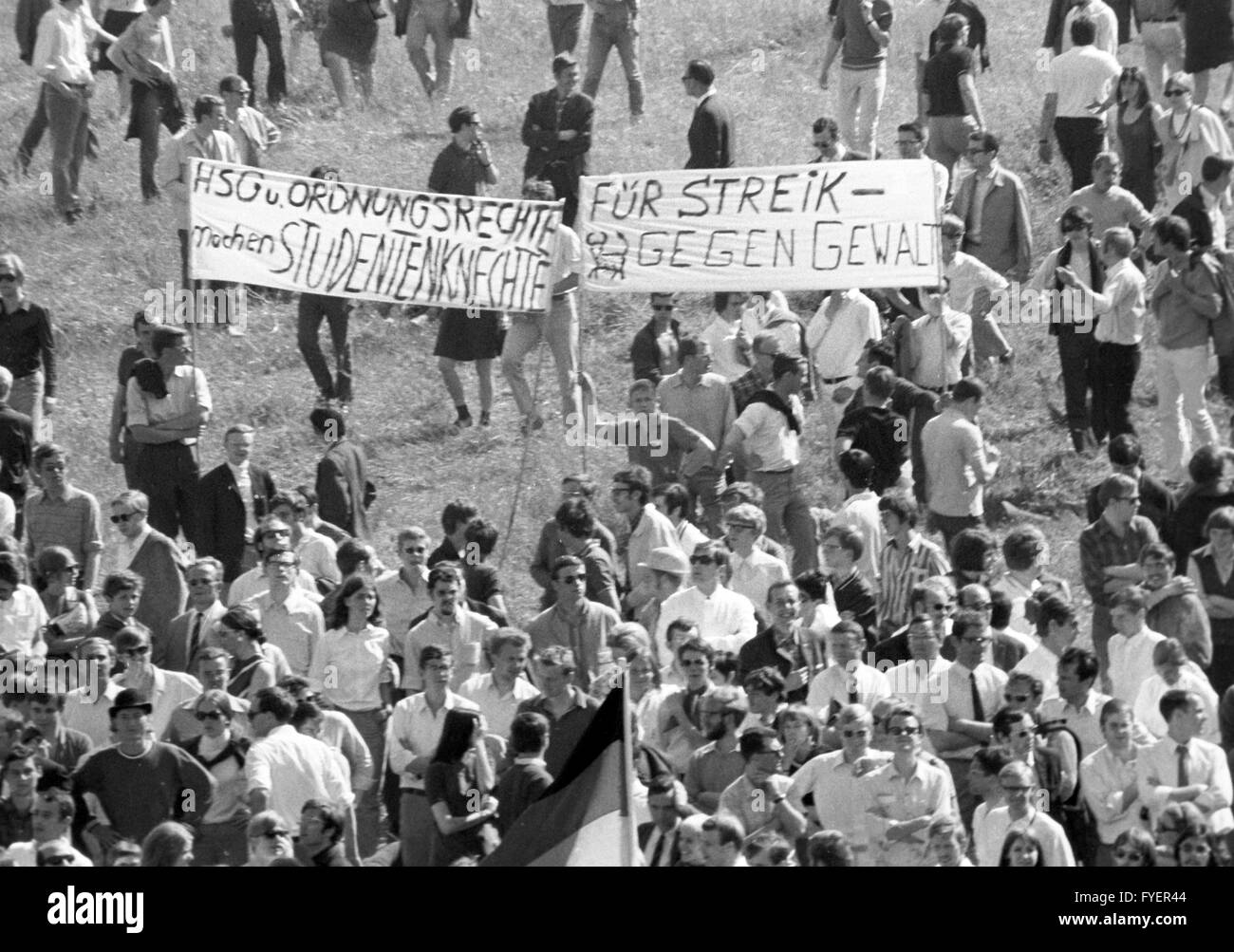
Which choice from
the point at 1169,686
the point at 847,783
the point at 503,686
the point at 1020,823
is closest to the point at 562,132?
the point at 503,686

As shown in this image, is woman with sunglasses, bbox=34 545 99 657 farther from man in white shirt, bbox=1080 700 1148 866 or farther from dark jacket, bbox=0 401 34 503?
man in white shirt, bbox=1080 700 1148 866

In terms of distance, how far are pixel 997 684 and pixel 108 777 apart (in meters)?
4.54

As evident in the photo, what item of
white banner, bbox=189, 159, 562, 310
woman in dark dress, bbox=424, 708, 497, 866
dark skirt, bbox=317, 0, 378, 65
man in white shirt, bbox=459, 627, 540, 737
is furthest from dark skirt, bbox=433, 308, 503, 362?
woman in dark dress, bbox=424, 708, 497, 866

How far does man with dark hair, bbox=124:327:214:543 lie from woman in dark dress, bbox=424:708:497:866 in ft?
16.6

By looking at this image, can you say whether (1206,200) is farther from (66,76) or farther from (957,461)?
(66,76)

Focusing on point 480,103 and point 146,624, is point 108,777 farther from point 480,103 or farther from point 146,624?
point 480,103

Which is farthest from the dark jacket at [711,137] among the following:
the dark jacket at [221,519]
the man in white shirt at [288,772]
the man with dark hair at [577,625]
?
the man in white shirt at [288,772]

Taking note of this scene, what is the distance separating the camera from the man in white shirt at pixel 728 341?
21.3m

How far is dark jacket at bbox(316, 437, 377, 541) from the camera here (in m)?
19.3

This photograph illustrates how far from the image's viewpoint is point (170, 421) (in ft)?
64.5

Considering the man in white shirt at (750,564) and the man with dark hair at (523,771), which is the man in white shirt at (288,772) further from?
the man in white shirt at (750,564)

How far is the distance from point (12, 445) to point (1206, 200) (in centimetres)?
852
